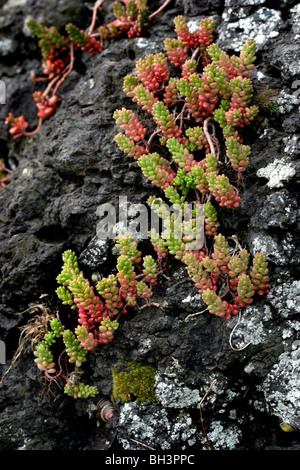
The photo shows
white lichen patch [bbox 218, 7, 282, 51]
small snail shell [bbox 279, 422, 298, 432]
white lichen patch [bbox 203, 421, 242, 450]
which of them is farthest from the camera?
white lichen patch [bbox 218, 7, 282, 51]

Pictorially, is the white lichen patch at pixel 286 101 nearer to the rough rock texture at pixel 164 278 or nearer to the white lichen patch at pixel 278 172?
the rough rock texture at pixel 164 278

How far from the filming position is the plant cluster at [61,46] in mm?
4008

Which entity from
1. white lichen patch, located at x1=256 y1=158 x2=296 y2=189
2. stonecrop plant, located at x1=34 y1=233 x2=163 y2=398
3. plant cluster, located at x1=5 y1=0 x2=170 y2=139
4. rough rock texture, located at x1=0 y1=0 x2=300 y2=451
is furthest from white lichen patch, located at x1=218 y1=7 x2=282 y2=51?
stonecrop plant, located at x1=34 y1=233 x2=163 y2=398

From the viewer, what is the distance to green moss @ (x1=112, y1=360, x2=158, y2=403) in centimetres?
301

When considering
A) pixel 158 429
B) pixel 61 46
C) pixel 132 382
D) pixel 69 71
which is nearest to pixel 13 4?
pixel 61 46

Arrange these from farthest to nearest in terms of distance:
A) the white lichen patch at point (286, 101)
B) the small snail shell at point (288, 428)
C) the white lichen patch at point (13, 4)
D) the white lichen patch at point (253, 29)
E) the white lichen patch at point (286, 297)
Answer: the white lichen patch at point (13, 4) < the white lichen patch at point (253, 29) < the white lichen patch at point (286, 101) < the white lichen patch at point (286, 297) < the small snail shell at point (288, 428)

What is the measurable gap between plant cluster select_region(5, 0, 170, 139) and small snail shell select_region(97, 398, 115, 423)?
8.68ft

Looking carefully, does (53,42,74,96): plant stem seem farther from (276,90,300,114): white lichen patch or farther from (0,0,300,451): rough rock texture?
(276,90,300,114): white lichen patch

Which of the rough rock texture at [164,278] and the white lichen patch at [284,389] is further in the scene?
the rough rock texture at [164,278]

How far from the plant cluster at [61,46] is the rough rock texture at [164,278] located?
0.48ft

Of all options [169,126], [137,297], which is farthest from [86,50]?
[137,297]

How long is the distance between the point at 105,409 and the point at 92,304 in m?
0.81

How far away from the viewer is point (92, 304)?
9.86ft

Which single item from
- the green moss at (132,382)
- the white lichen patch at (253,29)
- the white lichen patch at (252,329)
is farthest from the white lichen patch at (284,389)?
the white lichen patch at (253,29)
